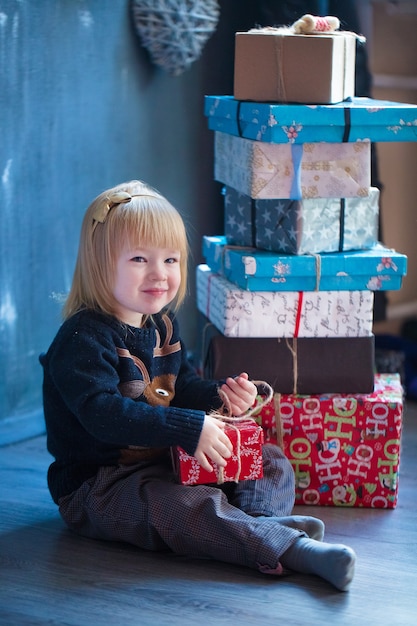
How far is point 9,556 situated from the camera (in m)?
1.54

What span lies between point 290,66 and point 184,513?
85cm

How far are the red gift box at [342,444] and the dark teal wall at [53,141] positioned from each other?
0.63 m

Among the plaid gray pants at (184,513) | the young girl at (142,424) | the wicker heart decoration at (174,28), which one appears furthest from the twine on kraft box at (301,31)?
A: the plaid gray pants at (184,513)

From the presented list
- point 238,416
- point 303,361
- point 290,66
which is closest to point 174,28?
point 290,66

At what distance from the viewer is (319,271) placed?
175cm

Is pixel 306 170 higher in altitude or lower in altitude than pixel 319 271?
higher

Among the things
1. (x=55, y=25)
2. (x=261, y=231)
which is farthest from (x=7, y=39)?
(x=261, y=231)

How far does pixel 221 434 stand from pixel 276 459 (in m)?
0.23

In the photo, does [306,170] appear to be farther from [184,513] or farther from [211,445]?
[184,513]

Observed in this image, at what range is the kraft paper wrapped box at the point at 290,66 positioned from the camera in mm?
1719

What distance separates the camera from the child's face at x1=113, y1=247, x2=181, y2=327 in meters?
1.60

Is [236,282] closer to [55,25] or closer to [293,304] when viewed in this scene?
[293,304]

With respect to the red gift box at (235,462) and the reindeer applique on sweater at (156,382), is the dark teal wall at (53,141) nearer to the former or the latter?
the reindeer applique on sweater at (156,382)

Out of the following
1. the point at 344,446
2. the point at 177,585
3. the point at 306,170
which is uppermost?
the point at 306,170
